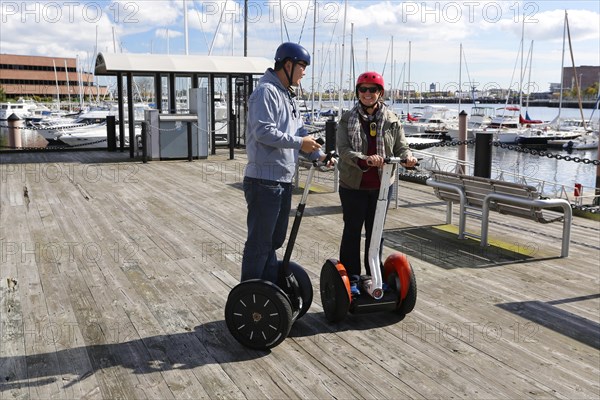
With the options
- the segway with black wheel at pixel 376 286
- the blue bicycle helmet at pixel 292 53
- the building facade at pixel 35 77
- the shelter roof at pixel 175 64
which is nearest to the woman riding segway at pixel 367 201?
the segway with black wheel at pixel 376 286

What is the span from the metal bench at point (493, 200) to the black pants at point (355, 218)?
2.34 metres

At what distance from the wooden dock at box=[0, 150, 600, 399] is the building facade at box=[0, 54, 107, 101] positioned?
98.4 m

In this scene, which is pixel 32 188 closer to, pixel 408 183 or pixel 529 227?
pixel 408 183

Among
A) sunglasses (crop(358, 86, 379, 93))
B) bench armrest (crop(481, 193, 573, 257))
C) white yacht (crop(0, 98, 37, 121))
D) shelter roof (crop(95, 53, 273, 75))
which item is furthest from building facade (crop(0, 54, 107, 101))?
sunglasses (crop(358, 86, 379, 93))

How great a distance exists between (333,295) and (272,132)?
4.17 feet

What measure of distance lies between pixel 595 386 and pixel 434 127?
49249 millimetres

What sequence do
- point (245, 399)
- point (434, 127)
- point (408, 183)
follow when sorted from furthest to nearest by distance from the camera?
point (434, 127), point (408, 183), point (245, 399)

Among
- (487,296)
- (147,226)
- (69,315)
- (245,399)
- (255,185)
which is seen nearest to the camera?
(245,399)

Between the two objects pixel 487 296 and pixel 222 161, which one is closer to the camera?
pixel 487 296

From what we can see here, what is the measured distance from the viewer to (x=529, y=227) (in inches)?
299

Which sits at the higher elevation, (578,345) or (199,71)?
(199,71)

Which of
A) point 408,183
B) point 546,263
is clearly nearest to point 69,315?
point 546,263

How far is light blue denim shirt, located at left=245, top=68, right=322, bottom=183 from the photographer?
3.69 meters

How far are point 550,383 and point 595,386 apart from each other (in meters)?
0.24
